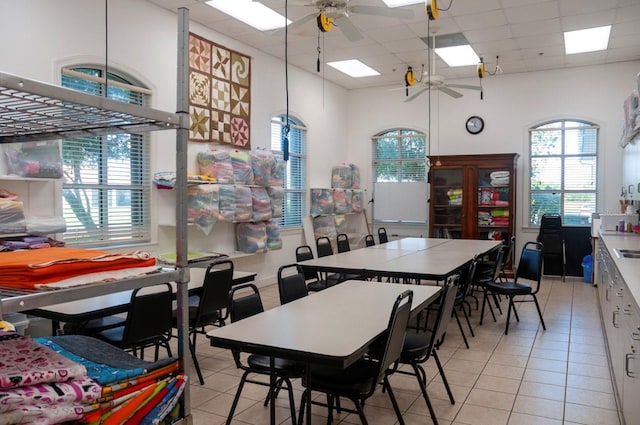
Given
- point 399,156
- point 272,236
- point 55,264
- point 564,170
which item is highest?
point 399,156

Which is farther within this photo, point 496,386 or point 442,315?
point 496,386

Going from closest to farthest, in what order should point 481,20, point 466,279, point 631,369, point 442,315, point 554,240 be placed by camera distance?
point 631,369, point 442,315, point 466,279, point 481,20, point 554,240

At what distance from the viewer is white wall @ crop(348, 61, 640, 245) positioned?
8.38 metres

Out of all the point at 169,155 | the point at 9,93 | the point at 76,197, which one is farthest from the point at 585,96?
the point at 9,93

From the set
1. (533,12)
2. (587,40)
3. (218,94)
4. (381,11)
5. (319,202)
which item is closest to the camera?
(381,11)

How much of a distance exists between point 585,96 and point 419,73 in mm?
2835

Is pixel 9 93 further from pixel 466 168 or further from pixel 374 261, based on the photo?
pixel 466 168

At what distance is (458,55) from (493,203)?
8.63ft

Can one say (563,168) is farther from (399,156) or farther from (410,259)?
(410,259)

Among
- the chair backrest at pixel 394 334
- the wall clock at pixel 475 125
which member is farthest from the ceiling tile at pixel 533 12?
the chair backrest at pixel 394 334

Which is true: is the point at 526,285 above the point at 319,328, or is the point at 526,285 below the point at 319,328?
below

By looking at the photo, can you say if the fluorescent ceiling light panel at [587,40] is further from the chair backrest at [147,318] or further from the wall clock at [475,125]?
the chair backrest at [147,318]

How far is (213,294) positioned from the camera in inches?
154

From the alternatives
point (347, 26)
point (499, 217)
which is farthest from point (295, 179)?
point (347, 26)
